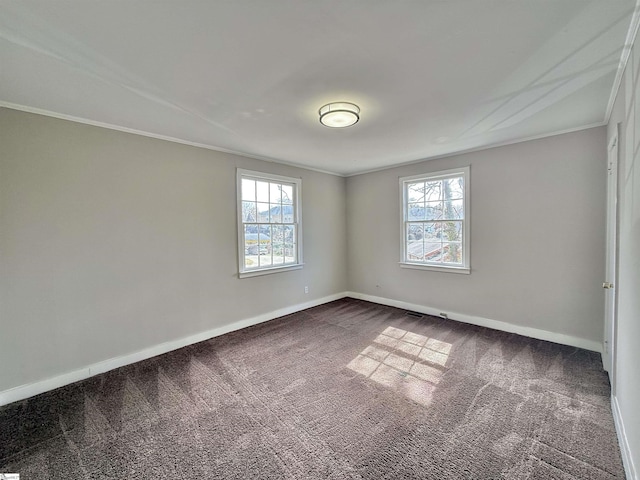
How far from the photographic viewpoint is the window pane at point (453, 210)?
4094 mm

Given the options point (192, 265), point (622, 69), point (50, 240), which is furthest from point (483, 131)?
point (50, 240)

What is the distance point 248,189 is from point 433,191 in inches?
116

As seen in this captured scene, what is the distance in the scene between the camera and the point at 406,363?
2.90 meters

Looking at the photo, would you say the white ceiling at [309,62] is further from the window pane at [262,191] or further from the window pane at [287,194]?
the window pane at [287,194]

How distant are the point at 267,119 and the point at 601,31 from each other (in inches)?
96.0

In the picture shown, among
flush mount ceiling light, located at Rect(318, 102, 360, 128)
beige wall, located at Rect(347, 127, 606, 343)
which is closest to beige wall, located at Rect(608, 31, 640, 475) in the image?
beige wall, located at Rect(347, 127, 606, 343)

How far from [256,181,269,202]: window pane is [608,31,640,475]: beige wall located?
3815 millimetres

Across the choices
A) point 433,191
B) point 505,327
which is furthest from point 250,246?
point 505,327

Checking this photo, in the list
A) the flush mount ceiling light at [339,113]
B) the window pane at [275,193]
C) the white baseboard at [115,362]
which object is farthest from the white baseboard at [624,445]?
the window pane at [275,193]

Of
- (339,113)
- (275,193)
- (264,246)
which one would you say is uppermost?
(339,113)

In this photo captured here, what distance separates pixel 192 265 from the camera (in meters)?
3.49

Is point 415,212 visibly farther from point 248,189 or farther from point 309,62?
point 309,62

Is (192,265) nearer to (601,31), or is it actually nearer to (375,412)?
(375,412)

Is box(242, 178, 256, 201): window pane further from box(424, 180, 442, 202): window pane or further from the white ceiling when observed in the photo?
box(424, 180, 442, 202): window pane
